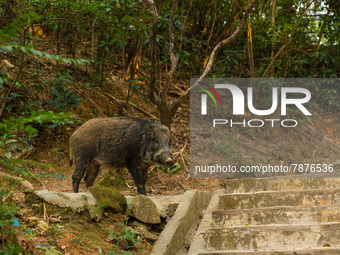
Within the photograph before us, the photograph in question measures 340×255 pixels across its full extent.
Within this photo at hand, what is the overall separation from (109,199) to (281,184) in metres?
2.23

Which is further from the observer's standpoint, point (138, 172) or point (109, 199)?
point (138, 172)

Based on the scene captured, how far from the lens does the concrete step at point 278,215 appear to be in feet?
13.7

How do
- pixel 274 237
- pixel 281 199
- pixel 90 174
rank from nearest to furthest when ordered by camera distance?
pixel 274 237
pixel 281 199
pixel 90 174

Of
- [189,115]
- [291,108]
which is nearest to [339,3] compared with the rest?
[291,108]

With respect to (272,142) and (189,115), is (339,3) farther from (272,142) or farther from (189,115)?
(189,115)

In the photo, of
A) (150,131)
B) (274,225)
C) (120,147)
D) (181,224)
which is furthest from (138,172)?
(274,225)

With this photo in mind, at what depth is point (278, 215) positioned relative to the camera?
14.2ft

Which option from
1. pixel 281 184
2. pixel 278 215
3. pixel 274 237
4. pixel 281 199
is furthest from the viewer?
pixel 281 184

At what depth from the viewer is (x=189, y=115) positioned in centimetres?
1176

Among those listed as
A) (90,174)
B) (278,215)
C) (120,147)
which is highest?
(278,215)

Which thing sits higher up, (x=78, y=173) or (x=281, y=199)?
(x=281, y=199)

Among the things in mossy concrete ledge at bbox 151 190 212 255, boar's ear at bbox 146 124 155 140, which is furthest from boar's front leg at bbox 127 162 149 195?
mossy concrete ledge at bbox 151 190 212 255

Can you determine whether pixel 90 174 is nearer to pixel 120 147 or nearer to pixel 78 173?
pixel 78 173

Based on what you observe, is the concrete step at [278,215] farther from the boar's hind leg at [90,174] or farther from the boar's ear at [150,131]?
the boar's hind leg at [90,174]
